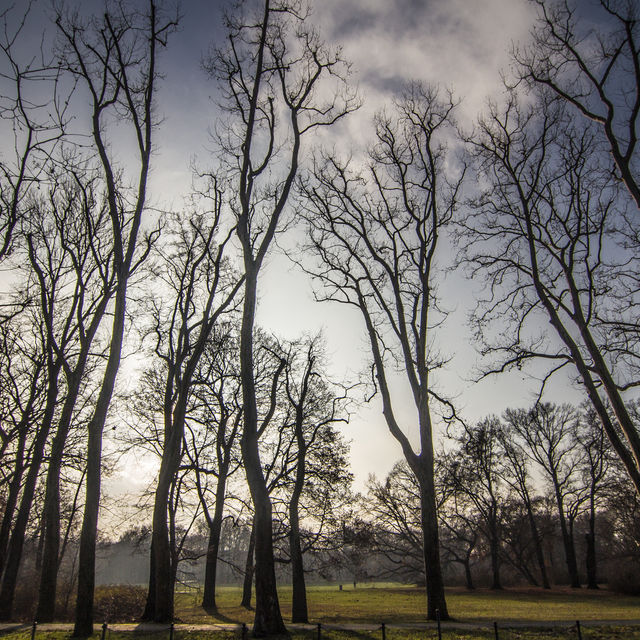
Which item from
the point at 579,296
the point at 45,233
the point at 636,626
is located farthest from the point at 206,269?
the point at 636,626

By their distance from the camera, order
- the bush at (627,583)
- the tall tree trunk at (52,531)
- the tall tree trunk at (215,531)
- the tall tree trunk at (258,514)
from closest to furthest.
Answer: the tall tree trunk at (258,514), the tall tree trunk at (52,531), the tall tree trunk at (215,531), the bush at (627,583)

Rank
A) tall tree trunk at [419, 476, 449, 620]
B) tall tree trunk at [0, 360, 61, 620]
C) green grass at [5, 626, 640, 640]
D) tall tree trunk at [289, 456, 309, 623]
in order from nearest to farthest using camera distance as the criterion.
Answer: green grass at [5, 626, 640, 640]
tall tree trunk at [419, 476, 449, 620]
tall tree trunk at [0, 360, 61, 620]
tall tree trunk at [289, 456, 309, 623]

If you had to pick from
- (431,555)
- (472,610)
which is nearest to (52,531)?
(431,555)

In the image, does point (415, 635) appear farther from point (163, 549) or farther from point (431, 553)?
point (163, 549)

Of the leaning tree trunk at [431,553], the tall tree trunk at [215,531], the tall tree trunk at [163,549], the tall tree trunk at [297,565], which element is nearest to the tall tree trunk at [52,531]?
the tall tree trunk at [163,549]

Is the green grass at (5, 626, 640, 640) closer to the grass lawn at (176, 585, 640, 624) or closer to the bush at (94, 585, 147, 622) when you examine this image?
the grass lawn at (176, 585, 640, 624)

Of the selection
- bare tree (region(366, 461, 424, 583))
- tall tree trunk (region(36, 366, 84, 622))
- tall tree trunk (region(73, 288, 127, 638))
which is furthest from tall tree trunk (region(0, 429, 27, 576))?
bare tree (region(366, 461, 424, 583))

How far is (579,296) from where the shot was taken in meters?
12.0

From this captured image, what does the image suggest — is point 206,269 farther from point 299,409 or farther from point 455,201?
point 455,201

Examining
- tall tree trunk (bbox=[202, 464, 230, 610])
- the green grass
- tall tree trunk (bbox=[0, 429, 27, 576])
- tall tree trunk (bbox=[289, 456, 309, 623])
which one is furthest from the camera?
tall tree trunk (bbox=[202, 464, 230, 610])

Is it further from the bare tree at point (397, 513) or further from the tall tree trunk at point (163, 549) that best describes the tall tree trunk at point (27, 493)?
the bare tree at point (397, 513)

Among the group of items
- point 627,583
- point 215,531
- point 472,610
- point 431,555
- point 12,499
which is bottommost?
point 627,583

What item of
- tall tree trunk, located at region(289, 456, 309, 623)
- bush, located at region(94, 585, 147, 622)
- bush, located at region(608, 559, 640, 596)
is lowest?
bush, located at region(608, 559, 640, 596)

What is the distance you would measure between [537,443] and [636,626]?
87.8 feet
